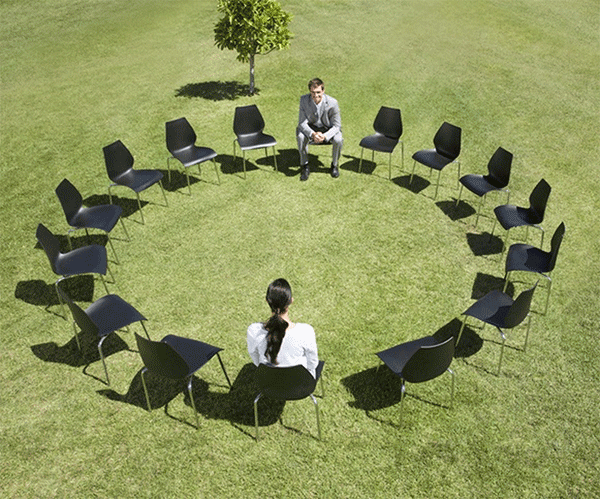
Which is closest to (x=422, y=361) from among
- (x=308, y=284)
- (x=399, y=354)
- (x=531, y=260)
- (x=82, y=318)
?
(x=399, y=354)

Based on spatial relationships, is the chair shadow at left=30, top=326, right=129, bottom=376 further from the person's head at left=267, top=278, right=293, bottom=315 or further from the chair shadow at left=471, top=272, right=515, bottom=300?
the chair shadow at left=471, top=272, right=515, bottom=300

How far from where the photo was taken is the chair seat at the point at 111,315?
514 centimetres

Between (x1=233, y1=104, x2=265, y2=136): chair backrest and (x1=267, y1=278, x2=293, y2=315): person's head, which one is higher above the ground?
(x1=267, y1=278, x2=293, y2=315): person's head

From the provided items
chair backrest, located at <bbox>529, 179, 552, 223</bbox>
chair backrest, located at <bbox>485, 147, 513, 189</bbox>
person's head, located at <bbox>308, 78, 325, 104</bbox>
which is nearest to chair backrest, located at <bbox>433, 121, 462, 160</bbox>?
chair backrest, located at <bbox>485, 147, 513, 189</bbox>

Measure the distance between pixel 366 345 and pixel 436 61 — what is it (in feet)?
33.7

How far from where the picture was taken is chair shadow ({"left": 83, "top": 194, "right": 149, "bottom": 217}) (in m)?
7.91

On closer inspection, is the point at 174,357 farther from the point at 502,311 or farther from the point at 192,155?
the point at 192,155

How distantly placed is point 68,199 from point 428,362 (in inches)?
195


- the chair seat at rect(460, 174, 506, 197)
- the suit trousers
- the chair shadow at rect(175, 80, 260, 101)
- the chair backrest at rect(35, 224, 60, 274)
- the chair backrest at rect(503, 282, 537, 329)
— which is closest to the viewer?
the chair backrest at rect(503, 282, 537, 329)

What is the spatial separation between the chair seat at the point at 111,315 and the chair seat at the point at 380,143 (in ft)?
15.3

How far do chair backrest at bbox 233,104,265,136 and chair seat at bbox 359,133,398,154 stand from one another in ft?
5.94

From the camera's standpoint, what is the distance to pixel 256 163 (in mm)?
9031

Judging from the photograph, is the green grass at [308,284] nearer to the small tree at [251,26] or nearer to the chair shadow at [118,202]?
the chair shadow at [118,202]

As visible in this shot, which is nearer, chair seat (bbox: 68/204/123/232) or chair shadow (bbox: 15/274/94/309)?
chair shadow (bbox: 15/274/94/309)
